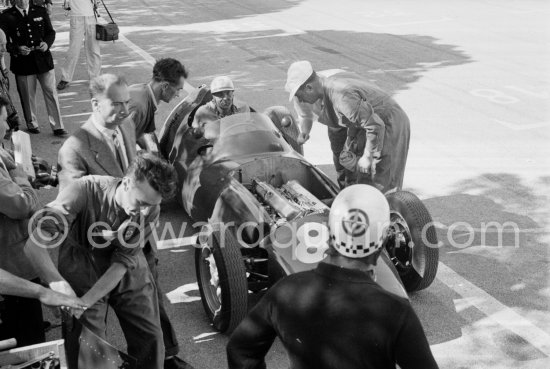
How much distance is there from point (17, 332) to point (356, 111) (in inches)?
128

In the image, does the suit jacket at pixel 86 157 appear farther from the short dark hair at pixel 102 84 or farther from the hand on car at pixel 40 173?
the hand on car at pixel 40 173

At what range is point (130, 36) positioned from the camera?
16297 mm

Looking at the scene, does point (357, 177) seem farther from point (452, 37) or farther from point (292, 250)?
point (452, 37)

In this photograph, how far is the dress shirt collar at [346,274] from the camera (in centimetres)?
260

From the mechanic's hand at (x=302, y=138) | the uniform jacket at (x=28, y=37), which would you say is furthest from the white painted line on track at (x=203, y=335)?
the uniform jacket at (x=28, y=37)

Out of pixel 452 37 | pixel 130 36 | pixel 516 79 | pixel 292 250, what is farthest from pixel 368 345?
pixel 130 36

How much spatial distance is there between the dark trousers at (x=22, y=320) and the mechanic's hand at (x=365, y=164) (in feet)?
10.1

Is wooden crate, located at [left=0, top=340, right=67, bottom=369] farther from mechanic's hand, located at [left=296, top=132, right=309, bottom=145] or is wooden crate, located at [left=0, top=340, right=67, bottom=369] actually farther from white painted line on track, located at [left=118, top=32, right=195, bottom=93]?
white painted line on track, located at [left=118, top=32, right=195, bottom=93]

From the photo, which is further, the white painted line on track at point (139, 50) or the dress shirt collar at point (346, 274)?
the white painted line on track at point (139, 50)

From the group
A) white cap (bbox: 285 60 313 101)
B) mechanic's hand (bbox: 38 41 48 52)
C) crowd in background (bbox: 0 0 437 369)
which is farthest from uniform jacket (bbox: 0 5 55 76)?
white cap (bbox: 285 60 313 101)

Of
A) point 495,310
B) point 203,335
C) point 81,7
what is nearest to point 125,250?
point 203,335

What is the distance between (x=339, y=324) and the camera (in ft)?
8.38

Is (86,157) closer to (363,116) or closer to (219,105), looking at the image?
(363,116)

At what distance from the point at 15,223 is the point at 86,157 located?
60cm
